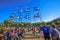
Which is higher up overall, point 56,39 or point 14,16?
point 14,16

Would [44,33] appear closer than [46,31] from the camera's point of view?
No

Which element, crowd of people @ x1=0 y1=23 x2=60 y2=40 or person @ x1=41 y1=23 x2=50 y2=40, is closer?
crowd of people @ x1=0 y1=23 x2=60 y2=40

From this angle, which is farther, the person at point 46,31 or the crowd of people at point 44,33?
the person at point 46,31

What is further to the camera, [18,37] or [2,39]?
[18,37]

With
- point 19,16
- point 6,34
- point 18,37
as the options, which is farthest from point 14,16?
point 6,34

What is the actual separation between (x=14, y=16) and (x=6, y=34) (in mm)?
42543

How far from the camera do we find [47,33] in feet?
40.5

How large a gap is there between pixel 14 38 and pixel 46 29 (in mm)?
2208

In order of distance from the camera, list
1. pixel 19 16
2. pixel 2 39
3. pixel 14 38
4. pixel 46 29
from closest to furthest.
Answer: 1. pixel 2 39
2. pixel 46 29
3. pixel 14 38
4. pixel 19 16

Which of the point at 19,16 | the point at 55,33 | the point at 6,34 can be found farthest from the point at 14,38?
the point at 19,16

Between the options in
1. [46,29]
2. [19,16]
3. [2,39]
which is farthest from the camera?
[19,16]

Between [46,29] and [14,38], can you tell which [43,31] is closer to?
[46,29]

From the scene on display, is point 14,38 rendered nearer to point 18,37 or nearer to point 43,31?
point 18,37

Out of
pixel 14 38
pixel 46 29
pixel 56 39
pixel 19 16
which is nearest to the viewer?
pixel 56 39
